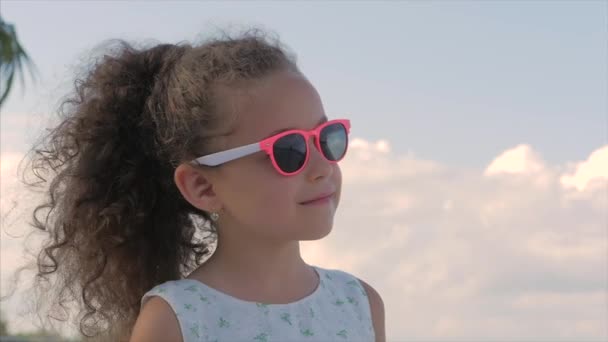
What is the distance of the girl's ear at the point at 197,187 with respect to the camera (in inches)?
125

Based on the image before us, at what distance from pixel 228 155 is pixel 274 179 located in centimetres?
18

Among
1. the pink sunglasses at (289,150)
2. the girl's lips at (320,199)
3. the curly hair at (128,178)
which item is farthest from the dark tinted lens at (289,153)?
the curly hair at (128,178)

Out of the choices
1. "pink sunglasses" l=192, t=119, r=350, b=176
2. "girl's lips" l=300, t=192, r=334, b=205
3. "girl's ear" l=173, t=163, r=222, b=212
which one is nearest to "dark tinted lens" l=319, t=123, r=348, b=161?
"pink sunglasses" l=192, t=119, r=350, b=176

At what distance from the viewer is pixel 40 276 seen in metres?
3.65

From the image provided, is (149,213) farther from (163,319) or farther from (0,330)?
(0,330)

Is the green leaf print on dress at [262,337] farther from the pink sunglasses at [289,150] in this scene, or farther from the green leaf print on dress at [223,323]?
the pink sunglasses at [289,150]

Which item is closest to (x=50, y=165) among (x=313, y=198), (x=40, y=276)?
(x=40, y=276)

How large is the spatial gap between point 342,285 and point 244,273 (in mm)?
493

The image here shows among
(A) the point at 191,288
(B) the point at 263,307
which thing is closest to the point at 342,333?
(B) the point at 263,307

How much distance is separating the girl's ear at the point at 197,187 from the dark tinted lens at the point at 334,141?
0.41 m

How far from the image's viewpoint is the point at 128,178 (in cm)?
334

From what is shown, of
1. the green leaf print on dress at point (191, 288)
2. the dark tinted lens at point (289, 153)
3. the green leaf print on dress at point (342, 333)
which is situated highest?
the dark tinted lens at point (289, 153)

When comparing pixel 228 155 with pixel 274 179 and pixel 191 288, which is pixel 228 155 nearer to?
pixel 274 179

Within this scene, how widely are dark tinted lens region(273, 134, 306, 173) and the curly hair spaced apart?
0.93 ft
